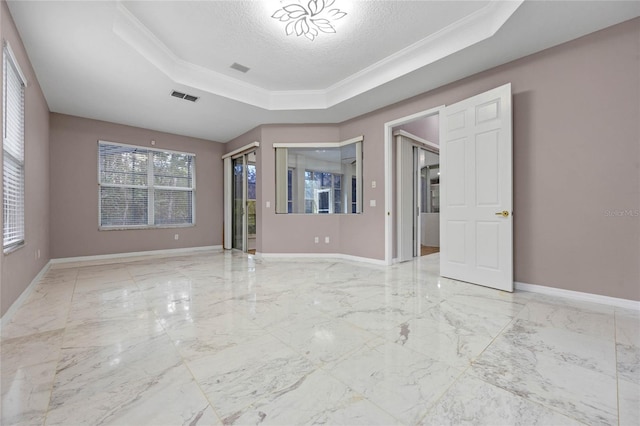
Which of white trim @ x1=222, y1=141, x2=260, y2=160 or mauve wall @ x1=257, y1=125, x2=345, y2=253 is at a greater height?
white trim @ x1=222, y1=141, x2=260, y2=160

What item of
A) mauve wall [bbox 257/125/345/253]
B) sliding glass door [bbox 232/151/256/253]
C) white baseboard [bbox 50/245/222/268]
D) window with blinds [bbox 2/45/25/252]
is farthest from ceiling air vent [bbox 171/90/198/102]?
white baseboard [bbox 50/245/222/268]

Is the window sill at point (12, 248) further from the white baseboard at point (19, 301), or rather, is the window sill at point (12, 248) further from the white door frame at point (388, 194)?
the white door frame at point (388, 194)

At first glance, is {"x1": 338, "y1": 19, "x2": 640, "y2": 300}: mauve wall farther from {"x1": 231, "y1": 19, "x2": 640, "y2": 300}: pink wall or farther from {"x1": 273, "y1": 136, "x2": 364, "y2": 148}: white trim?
{"x1": 273, "y1": 136, "x2": 364, "y2": 148}: white trim

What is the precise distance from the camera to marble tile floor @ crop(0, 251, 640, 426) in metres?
1.23

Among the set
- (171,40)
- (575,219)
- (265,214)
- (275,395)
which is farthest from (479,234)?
(171,40)

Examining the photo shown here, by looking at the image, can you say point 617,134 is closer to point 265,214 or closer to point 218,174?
point 265,214

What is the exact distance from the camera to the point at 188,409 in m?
1.24

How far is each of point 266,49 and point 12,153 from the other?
2.82m

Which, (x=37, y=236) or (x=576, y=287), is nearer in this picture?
(x=576, y=287)

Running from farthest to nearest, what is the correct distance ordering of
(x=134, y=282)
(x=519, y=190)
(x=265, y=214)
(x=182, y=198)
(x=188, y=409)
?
(x=182, y=198), (x=265, y=214), (x=134, y=282), (x=519, y=190), (x=188, y=409)

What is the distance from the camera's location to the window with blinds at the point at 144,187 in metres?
5.27

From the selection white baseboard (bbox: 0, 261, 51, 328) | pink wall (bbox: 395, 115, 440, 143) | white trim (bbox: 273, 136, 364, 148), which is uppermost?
pink wall (bbox: 395, 115, 440, 143)

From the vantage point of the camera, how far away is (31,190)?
10.9ft

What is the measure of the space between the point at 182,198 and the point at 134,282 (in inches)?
121
